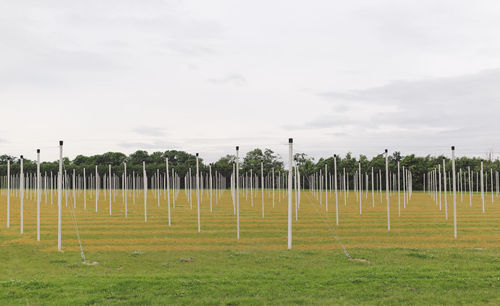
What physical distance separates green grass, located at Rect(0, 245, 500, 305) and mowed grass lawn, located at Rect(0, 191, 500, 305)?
3 cm

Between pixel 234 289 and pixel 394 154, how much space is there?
3849 inches

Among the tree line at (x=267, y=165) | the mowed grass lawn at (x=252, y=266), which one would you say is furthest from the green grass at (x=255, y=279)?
the tree line at (x=267, y=165)

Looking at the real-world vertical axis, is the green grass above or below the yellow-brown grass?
above

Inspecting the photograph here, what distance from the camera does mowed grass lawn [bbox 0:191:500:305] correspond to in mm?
10086

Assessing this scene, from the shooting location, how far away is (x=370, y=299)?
9820 mm

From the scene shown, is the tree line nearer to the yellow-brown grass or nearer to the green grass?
the yellow-brown grass

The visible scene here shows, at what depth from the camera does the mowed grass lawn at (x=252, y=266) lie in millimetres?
10086

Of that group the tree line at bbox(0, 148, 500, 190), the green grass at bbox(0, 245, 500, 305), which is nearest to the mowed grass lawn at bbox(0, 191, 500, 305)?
the green grass at bbox(0, 245, 500, 305)

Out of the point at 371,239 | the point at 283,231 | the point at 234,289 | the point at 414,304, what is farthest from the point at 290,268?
the point at 283,231

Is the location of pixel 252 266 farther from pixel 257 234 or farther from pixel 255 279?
pixel 257 234

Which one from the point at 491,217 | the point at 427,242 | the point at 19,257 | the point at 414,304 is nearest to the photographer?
the point at 414,304

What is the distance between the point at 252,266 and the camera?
1408 cm

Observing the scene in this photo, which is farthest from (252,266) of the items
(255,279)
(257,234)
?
(257,234)

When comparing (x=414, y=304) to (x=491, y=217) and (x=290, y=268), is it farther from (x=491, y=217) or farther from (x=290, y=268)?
(x=491, y=217)
